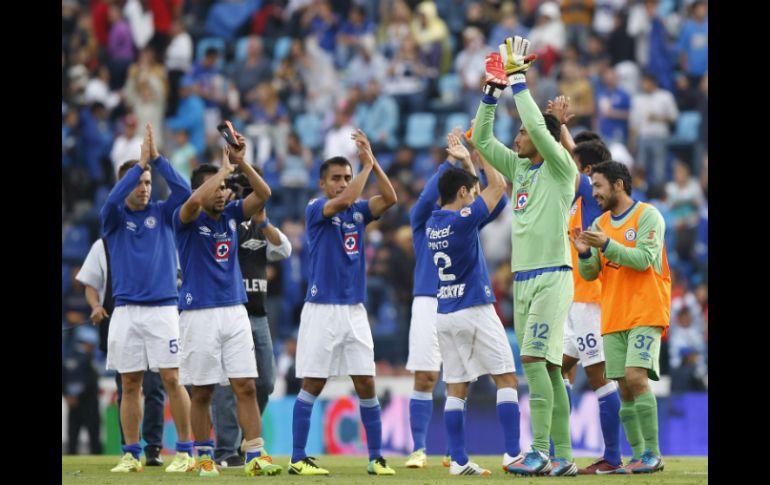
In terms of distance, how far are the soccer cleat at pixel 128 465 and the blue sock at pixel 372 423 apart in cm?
218

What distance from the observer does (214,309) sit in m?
10.3

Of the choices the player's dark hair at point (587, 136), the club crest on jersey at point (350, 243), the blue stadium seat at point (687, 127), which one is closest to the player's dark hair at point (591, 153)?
the player's dark hair at point (587, 136)

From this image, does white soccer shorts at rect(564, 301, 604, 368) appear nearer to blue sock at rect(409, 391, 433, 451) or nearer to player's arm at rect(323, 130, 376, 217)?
blue sock at rect(409, 391, 433, 451)

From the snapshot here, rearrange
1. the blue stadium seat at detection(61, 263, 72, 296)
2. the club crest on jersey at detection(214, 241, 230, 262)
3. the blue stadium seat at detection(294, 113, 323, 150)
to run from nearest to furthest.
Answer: the club crest on jersey at detection(214, 241, 230, 262) < the blue stadium seat at detection(61, 263, 72, 296) < the blue stadium seat at detection(294, 113, 323, 150)

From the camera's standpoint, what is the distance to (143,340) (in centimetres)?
1098

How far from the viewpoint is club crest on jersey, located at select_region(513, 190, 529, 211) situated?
9422 mm

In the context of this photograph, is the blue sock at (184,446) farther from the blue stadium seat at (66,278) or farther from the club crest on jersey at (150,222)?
the blue stadium seat at (66,278)

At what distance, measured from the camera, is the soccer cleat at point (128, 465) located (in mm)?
10859

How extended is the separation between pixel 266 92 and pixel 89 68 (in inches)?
159

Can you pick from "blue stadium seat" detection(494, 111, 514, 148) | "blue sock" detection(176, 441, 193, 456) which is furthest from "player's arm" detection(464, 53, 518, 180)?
"blue stadium seat" detection(494, 111, 514, 148)

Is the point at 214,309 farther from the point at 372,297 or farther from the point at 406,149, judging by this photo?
the point at 406,149

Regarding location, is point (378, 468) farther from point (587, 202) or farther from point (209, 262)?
point (587, 202)

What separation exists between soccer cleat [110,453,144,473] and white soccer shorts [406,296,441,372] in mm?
2647

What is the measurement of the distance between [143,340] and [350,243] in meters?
2.16
